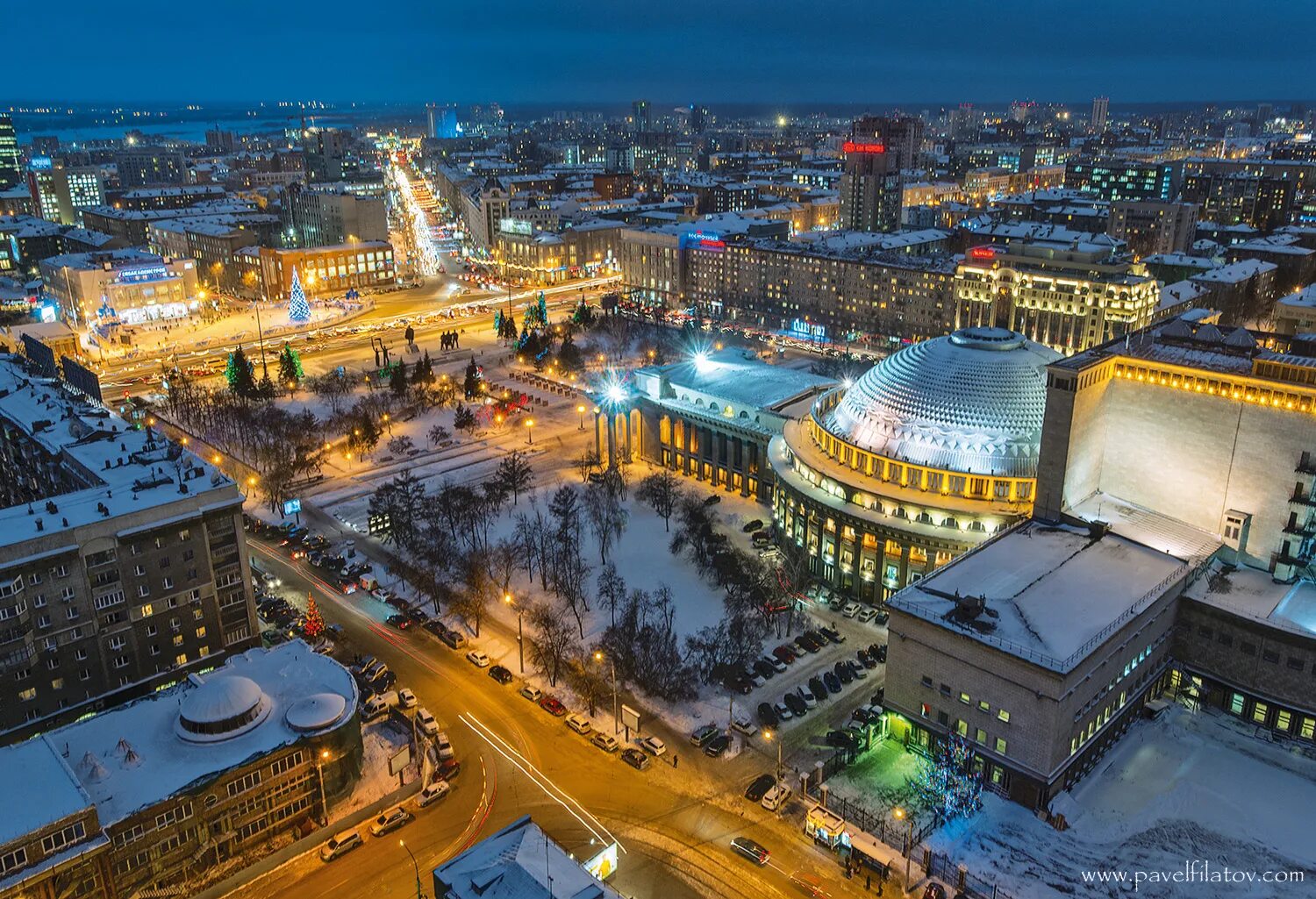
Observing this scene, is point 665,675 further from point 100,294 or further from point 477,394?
point 100,294

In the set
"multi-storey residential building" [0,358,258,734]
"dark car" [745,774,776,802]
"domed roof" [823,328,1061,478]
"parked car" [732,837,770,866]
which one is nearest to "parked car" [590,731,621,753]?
"dark car" [745,774,776,802]

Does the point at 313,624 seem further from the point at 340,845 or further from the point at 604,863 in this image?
the point at 604,863

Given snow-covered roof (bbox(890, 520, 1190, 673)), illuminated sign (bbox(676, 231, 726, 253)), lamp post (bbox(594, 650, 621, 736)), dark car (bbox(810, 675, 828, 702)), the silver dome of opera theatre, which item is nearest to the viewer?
snow-covered roof (bbox(890, 520, 1190, 673))

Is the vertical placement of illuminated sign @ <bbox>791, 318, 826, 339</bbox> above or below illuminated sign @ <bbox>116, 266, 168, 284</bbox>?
below

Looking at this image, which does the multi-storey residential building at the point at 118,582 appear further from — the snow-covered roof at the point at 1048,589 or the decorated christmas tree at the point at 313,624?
the snow-covered roof at the point at 1048,589

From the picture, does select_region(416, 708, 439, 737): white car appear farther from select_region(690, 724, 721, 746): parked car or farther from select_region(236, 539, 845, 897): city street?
select_region(690, 724, 721, 746): parked car

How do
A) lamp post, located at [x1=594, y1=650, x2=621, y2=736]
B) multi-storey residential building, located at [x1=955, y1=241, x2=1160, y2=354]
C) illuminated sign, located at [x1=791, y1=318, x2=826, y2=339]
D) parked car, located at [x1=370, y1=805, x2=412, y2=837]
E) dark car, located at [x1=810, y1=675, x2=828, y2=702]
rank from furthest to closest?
illuminated sign, located at [x1=791, y1=318, x2=826, y2=339] → multi-storey residential building, located at [x1=955, y1=241, x2=1160, y2=354] → dark car, located at [x1=810, y1=675, x2=828, y2=702] → lamp post, located at [x1=594, y1=650, x2=621, y2=736] → parked car, located at [x1=370, y1=805, x2=412, y2=837]

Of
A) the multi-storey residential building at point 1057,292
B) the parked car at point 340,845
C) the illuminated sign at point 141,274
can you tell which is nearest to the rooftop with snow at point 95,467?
the parked car at point 340,845
